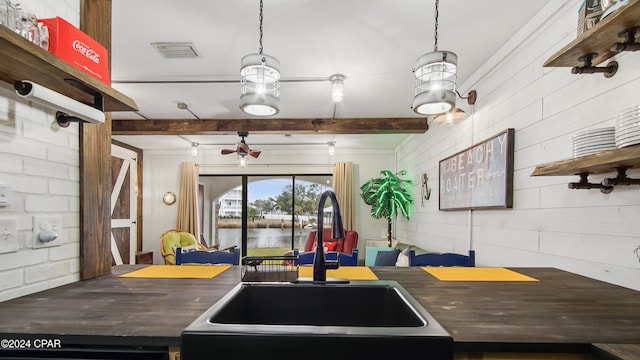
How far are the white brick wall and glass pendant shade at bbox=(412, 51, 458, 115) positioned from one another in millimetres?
1663

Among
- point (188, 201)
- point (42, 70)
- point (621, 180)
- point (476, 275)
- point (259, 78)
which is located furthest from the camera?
point (188, 201)

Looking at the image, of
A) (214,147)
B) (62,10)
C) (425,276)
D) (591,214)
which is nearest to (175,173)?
(214,147)

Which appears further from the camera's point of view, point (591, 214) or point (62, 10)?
point (591, 214)

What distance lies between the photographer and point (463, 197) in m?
2.86

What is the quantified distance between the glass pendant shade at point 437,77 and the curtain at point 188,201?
5.38 m

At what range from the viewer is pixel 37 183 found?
112cm

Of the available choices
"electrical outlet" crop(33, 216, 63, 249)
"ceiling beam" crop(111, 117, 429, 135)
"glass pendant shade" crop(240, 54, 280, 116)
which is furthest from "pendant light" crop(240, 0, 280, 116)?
"ceiling beam" crop(111, 117, 429, 135)

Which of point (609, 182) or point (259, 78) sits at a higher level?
point (259, 78)

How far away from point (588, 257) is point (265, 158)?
5457 mm

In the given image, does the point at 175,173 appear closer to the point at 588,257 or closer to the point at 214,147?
the point at 214,147

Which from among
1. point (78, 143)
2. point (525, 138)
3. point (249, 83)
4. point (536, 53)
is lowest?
point (78, 143)

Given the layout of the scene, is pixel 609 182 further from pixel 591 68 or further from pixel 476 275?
pixel 476 275

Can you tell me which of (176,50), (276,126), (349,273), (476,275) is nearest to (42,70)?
(349,273)

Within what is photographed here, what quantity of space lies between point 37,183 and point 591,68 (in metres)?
2.20
